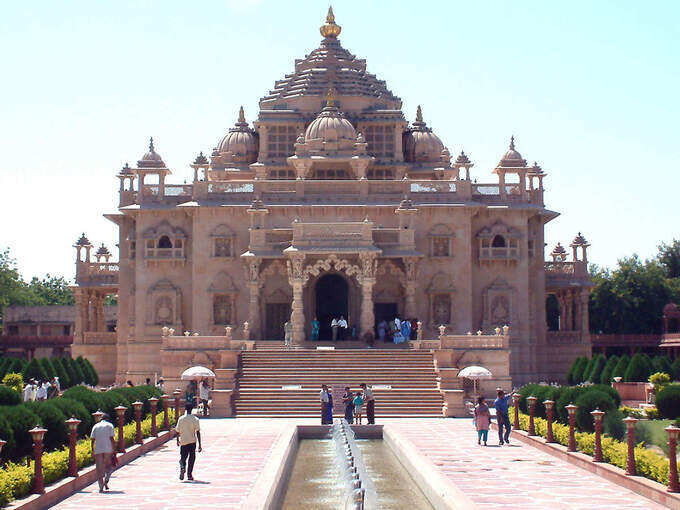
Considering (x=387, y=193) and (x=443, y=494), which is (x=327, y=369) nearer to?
(x=387, y=193)

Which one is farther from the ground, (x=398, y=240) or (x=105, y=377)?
(x=398, y=240)

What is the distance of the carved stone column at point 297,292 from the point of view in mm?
45719

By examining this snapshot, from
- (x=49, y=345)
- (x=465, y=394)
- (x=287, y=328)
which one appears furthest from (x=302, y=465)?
(x=49, y=345)

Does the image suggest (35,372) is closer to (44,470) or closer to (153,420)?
(153,420)

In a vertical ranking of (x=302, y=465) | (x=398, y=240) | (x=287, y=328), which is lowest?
(x=302, y=465)

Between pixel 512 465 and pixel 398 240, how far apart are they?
81.0 ft

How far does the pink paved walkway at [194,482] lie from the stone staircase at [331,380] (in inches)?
278

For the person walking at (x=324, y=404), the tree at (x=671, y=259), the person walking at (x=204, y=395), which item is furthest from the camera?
the tree at (x=671, y=259)

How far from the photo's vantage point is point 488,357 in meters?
41.3

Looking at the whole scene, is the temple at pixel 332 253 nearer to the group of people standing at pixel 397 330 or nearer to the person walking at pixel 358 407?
the group of people standing at pixel 397 330

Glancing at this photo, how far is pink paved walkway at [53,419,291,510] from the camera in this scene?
18.8 metres

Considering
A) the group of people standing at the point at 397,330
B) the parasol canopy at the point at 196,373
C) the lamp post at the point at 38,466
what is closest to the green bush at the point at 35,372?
the parasol canopy at the point at 196,373

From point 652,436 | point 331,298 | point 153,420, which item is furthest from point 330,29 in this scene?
point 652,436

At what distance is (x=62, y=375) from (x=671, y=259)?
153ft
